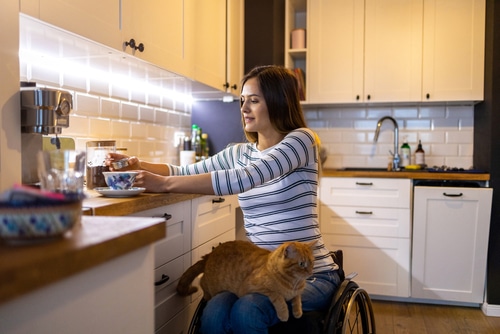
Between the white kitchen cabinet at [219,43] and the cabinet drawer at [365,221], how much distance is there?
3.68 ft

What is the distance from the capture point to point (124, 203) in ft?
4.42

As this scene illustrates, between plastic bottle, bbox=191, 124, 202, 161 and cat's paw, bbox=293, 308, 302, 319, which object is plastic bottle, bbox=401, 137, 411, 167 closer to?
plastic bottle, bbox=191, 124, 202, 161

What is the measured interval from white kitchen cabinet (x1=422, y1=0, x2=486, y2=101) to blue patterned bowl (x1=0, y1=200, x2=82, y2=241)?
316 cm

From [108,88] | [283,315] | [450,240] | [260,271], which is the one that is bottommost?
[450,240]

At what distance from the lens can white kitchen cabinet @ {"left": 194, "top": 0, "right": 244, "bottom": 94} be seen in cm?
255

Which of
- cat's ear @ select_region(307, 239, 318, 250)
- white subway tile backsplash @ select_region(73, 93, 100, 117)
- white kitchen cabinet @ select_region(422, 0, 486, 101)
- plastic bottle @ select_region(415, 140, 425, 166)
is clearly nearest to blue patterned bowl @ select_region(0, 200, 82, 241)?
cat's ear @ select_region(307, 239, 318, 250)

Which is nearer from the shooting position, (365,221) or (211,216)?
(211,216)

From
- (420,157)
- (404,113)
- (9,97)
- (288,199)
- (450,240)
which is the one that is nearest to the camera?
(9,97)

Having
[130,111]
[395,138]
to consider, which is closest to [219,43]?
[130,111]

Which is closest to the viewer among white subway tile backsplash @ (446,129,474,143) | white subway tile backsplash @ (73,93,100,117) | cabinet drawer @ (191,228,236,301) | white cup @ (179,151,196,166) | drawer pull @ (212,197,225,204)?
cabinet drawer @ (191,228,236,301)

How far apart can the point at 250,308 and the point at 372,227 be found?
2016mm

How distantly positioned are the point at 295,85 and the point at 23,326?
1.33 meters

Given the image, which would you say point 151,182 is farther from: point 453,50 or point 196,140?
point 453,50

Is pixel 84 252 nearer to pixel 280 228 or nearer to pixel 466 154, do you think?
pixel 280 228
